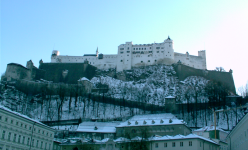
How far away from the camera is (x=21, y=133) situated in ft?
138

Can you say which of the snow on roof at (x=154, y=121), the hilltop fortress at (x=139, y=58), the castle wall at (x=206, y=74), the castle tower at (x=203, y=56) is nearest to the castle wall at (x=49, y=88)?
the hilltop fortress at (x=139, y=58)

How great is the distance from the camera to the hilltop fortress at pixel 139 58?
346ft

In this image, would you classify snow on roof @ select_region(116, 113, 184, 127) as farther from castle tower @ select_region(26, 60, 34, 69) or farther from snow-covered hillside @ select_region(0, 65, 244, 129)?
castle tower @ select_region(26, 60, 34, 69)

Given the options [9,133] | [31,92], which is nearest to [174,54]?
[31,92]

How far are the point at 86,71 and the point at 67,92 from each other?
20.8 metres

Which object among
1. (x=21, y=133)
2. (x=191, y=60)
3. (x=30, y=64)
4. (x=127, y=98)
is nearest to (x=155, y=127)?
(x=127, y=98)

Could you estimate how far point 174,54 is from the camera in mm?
107125

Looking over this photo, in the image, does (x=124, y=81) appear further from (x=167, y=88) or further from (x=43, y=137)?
(x=43, y=137)

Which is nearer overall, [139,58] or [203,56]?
[139,58]

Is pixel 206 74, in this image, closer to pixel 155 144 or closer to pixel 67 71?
pixel 67 71

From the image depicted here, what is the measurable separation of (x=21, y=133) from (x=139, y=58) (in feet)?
230

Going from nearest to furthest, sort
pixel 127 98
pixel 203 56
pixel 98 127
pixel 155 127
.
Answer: pixel 155 127 < pixel 98 127 < pixel 127 98 < pixel 203 56

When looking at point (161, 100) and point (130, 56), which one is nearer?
point (161, 100)

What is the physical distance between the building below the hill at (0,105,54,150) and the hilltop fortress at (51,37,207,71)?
60.2m
